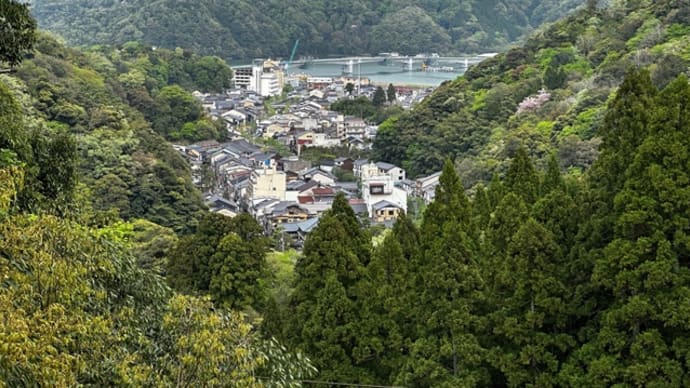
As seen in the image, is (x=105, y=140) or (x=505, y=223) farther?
(x=105, y=140)

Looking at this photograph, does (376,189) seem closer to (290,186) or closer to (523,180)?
(290,186)

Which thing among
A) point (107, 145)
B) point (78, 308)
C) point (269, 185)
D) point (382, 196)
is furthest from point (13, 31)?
point (269, 185)

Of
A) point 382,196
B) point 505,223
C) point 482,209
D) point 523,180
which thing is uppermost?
point 523,180

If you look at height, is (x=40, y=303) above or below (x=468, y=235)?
above

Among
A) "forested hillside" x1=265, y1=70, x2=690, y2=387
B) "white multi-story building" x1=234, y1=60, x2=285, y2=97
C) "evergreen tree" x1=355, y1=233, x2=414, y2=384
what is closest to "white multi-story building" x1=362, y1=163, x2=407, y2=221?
"forested hillside" x1=265, y1=70, x2=690, y2=387

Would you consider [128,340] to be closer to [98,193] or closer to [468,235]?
[468,235]

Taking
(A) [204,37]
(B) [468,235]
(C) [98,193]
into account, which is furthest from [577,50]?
(A) [204,37]

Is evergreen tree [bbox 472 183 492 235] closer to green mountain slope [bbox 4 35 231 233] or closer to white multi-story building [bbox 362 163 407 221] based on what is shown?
green mountain slope [bbox 4 35 231 233]
